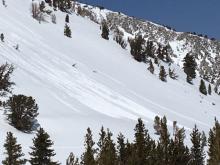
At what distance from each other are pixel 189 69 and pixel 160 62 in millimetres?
3639

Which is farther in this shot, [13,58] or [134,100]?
[134,100]

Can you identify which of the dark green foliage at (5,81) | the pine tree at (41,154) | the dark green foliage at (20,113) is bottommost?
the pine tree at (41,154)

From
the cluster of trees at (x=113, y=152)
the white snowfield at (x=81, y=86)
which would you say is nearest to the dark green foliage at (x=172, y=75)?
the white snowfield at (x=81, y=86)

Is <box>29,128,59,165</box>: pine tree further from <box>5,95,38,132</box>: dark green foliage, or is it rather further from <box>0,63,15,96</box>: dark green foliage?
<box>0,63,15,96</box>: dark green foliage

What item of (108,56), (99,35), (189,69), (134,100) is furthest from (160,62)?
(134,100)

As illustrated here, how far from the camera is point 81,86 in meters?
37.4

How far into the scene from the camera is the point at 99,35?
2325 inches

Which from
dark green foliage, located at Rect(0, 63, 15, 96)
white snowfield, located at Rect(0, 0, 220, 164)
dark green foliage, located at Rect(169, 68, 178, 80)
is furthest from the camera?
dark green foliage, located at Rect(169, 68, 178, 80)

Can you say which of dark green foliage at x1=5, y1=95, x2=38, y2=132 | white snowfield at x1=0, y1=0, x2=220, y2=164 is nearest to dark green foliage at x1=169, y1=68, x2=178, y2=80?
white snowfield at x1=0, y1=0, x2=220, y2=164

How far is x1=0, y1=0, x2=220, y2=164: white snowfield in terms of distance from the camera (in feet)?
92.1

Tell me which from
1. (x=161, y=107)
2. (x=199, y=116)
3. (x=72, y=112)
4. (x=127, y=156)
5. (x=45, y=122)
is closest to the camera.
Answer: (x=127, y=156)

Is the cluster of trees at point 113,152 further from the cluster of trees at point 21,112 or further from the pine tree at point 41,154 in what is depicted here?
the cluster of trees at point 21,112

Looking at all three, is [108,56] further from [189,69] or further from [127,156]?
[127,156]

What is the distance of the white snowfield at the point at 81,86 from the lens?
2808cm
